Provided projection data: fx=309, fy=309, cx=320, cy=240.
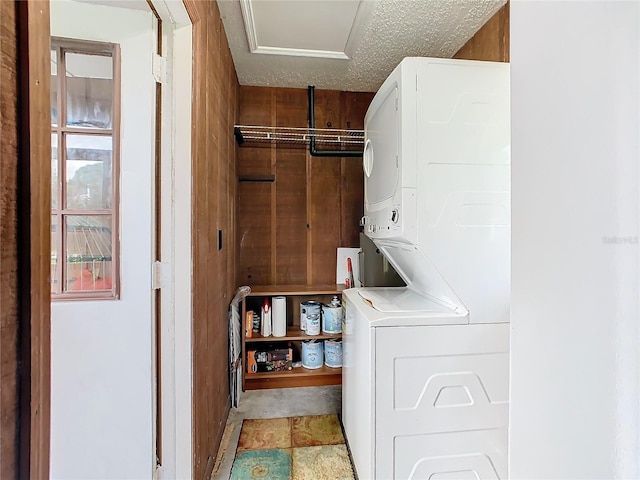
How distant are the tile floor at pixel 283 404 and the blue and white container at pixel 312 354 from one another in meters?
0.19

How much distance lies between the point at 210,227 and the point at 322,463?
1436mm

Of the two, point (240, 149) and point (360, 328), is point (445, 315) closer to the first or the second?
point (360, 328)

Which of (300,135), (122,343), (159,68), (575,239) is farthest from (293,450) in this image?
(300,135)

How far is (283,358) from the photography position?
8.29 feet

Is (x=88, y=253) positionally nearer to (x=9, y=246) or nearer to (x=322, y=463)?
(x=9, y=246)

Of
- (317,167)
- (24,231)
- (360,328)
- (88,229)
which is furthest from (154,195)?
(317,167)

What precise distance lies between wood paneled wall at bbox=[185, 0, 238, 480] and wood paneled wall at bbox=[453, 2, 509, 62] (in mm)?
1515

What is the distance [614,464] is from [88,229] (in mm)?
1691

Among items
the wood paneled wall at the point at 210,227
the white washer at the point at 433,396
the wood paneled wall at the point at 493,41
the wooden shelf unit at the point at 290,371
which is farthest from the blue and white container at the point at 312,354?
the wood paneled wall at the point at 493,41

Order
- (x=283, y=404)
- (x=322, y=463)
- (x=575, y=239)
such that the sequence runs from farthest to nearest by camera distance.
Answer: (x=283, y=404) → (x=322, y=463) → (x=575, y=239)

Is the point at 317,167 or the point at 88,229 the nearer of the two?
the point at 88,229

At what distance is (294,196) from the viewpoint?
8.92 ft

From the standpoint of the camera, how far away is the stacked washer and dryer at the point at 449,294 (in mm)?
1317

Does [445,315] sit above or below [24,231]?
below
